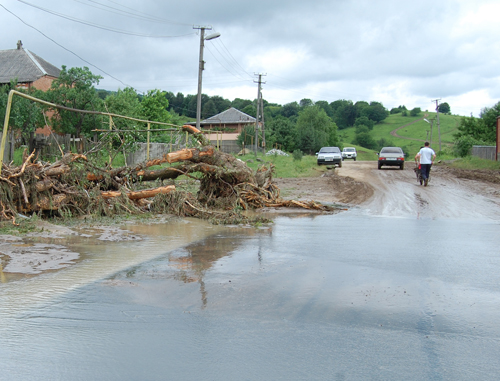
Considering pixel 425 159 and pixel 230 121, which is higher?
pixel 230 121

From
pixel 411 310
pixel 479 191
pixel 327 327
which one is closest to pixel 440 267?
pixel 411 310

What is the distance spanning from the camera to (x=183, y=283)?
596cm

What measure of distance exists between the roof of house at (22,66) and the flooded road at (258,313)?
137ft

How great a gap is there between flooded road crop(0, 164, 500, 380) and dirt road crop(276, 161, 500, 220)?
206 inches

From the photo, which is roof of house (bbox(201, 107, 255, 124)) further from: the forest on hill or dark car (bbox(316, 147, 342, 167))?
dark car (bbox(316, 147, 342, 167))

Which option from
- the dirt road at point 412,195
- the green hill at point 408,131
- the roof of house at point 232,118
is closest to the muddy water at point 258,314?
the dirt road at point 412,195

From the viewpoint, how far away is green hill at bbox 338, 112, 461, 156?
112 meters

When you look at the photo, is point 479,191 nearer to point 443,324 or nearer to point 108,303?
point 443,324

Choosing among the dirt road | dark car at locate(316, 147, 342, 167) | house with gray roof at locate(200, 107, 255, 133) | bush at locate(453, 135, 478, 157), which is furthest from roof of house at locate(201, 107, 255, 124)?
the dirt road

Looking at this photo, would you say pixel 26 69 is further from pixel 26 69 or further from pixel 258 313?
pixel 258 313

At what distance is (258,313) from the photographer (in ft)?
16.1

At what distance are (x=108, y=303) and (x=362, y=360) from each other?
9.23 ft

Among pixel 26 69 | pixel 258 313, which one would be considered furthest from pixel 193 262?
pixel 26 69

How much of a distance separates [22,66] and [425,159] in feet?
134
